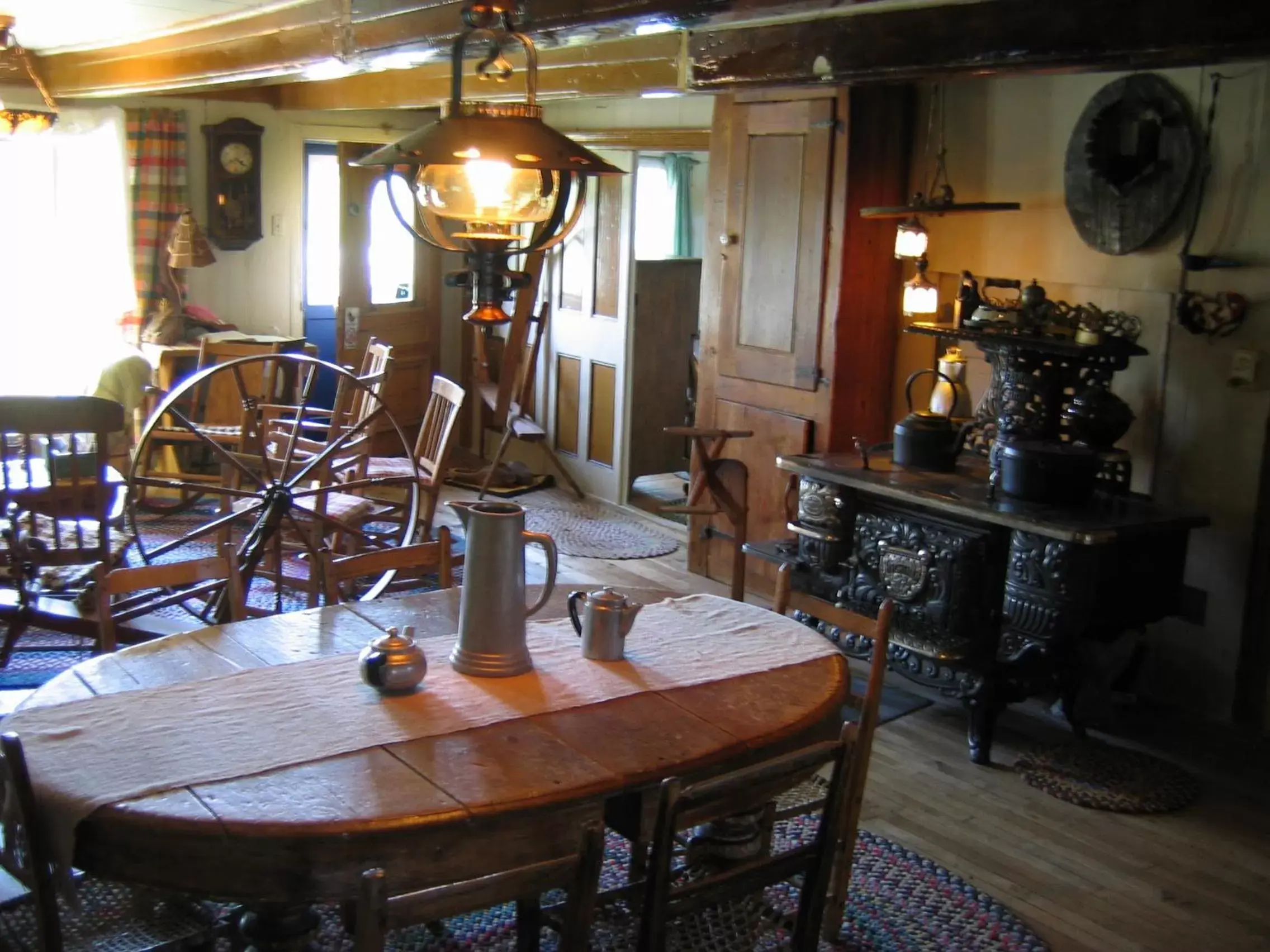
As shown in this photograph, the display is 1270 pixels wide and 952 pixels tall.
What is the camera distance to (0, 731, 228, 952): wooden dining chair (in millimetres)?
1877

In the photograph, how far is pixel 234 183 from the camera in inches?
298

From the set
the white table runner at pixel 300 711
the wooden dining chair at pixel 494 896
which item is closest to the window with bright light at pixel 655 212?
the white table runner at pixel 300 711

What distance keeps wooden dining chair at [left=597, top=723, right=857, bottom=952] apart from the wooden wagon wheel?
1.43 metres

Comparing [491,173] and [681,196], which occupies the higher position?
[681,196]

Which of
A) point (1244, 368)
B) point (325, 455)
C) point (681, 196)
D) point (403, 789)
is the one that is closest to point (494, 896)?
point (403, 789)

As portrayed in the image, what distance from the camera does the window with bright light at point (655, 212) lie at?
8391 millimetres

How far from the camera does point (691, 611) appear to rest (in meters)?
3.01

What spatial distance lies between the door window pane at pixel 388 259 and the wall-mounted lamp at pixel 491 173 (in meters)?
5.76

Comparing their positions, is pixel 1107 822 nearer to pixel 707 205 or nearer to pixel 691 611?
pixel 691 611

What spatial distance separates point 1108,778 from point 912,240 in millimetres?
2044

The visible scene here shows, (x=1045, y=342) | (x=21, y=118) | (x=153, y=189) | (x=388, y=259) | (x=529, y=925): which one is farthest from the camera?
(x=388, y=259)

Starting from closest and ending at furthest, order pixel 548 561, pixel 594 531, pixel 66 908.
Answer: pixel 66 908
pixel 548 561
pixel 594 531

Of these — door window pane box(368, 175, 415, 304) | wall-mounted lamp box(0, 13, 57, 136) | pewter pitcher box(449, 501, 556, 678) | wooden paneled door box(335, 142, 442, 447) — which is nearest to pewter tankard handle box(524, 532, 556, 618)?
pewter pitcher box(449, 501, 556, 678)

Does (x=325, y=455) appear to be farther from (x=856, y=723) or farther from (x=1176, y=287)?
(x=1176, y=287)
